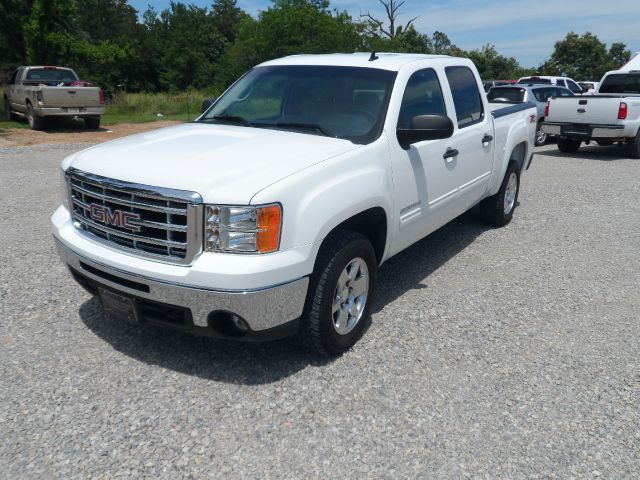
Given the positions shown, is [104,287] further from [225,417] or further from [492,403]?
[492,403]

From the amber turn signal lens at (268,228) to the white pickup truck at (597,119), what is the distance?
460 inches

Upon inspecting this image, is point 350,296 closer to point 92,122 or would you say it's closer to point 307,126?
point 307,126

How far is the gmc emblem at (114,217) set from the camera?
10.4 feet

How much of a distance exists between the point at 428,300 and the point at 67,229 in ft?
9.11

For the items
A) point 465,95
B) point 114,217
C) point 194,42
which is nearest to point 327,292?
point 114,217

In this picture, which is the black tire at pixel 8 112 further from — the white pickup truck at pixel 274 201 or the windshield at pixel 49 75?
the white pickup truck at pixel 274 201

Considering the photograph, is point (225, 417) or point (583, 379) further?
point (583, 379)

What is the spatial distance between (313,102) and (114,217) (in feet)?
5.86

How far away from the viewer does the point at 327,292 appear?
3361 millimetres

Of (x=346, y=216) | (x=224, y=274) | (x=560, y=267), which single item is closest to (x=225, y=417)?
(x=224, y=274)

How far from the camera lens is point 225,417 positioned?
3059 mm

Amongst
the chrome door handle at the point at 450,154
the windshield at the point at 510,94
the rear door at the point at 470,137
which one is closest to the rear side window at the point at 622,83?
the windshield at the point at 510,94

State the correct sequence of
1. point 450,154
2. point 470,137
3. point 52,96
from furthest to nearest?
point 52,96 → point 470,137 → point 450,154

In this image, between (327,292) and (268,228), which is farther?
(327,292)
